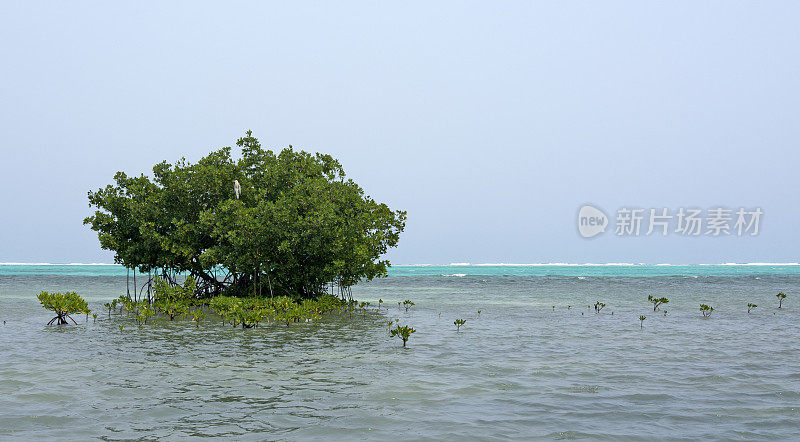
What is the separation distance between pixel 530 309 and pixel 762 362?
19123 mm

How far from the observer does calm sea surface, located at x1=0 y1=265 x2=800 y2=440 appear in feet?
31.9

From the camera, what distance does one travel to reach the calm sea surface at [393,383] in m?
9.73

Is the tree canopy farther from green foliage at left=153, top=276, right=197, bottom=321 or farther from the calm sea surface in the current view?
the calm sea surface

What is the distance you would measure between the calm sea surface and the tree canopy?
17.5 ft

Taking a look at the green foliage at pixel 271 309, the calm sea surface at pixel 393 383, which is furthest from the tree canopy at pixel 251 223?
the calm sea surface at pixel 393 383

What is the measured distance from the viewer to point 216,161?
103 feet

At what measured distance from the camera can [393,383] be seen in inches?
514

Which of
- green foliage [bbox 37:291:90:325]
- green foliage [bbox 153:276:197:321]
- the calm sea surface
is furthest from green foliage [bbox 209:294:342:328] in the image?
green foliage [bbox 37:291:90:325]

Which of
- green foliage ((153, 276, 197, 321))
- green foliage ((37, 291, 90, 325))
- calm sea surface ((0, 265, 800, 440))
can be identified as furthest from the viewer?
green foliage ((153, 276, 197, 321))

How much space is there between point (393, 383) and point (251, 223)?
51.9 ft

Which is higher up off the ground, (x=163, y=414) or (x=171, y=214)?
(x=171, y=214)

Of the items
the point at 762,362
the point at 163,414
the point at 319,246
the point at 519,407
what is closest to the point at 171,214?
the point at 319,246

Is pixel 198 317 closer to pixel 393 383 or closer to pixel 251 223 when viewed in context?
pixel 251 223

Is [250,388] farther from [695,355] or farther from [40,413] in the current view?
[695,355]
